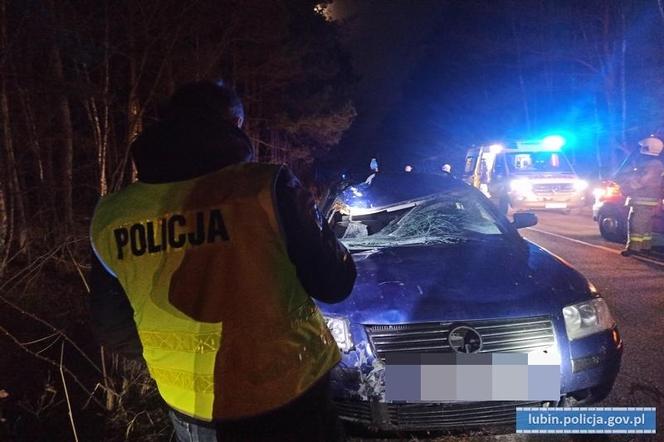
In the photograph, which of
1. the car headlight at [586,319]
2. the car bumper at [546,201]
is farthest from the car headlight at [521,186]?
the car headlight at [586,319]

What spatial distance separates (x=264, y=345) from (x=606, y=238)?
10.6 meters

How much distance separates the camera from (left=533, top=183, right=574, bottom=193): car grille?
46.3ft

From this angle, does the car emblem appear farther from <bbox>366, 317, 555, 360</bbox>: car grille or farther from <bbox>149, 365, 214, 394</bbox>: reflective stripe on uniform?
<bbox>149, 365, 214, 394</bbox>: reflective stripe on uniform

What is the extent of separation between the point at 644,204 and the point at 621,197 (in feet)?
6.44

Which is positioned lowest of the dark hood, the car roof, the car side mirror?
the car side mirror

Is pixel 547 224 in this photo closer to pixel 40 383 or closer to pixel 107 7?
pixel 107 7

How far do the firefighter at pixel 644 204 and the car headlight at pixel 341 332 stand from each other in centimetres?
688

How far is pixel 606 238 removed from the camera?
1059 cm

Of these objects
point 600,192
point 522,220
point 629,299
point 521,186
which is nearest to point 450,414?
point 522,220

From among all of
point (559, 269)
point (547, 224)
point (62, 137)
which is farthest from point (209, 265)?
point (547, 224)

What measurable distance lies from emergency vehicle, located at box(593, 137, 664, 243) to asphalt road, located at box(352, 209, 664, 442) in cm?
29

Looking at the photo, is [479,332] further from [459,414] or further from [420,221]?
[420,221]

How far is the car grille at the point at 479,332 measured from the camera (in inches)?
111

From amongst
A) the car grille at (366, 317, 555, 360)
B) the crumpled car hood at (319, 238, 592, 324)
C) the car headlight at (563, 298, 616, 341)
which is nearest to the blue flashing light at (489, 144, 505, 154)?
the crumpled car hood at (319, 238, 592, 324)
